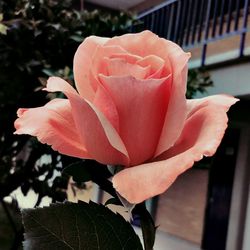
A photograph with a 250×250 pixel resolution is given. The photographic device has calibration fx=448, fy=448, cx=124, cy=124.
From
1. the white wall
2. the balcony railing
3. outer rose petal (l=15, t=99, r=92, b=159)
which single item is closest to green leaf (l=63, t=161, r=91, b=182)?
outer rose petal (l=15, t=99, r=92, b=159)

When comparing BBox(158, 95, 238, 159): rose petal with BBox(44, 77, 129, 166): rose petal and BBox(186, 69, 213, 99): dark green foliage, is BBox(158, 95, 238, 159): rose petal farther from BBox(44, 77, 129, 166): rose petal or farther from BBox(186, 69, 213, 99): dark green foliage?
BBox(186, 69, 213, 99): dark green foliage

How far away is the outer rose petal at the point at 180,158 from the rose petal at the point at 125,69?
0.06 metres

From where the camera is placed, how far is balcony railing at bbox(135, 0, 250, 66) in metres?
3.81

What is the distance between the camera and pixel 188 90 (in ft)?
8.39

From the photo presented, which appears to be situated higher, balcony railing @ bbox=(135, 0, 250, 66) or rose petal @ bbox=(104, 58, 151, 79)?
rose petal @ bbox=(104, 58, 151, 79)

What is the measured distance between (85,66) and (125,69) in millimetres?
54

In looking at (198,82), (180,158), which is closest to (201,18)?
(198,82)

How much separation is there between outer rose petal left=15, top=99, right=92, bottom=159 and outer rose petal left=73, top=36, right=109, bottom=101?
0.03 metres

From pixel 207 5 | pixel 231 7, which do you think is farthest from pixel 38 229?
pixel 207 5

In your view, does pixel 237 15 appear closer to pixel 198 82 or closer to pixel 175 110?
pixel 198 82

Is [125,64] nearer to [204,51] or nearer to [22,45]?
[22,45]

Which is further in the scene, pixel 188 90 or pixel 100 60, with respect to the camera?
pixel 188 90

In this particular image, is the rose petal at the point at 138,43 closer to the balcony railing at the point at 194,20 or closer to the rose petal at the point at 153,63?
the rose petal at the point at 153,63

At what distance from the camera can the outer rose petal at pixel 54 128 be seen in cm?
40
